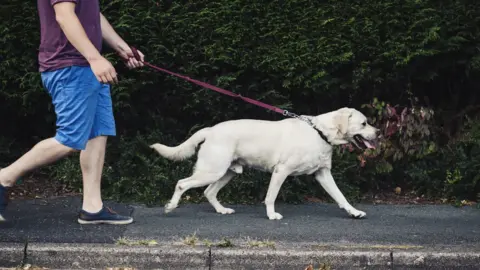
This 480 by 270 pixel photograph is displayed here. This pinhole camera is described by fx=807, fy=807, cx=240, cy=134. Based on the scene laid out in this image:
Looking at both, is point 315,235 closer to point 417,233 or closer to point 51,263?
point 417,233

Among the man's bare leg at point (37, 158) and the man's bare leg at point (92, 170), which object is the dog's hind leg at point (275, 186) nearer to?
the man's bare leg at point (92, 170)

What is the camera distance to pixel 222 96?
25.6ft

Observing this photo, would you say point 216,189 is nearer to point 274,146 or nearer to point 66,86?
point 274,146

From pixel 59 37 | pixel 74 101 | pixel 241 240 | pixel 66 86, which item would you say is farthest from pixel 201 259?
pixel 59 37


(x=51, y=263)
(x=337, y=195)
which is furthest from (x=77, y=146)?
(x=337, y=195)

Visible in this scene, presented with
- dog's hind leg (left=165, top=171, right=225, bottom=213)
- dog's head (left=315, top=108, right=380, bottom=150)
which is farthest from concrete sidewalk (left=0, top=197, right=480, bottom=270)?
dog's head (left=315, top=108, right=380, bottom=150)

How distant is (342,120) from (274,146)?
0.59 metres

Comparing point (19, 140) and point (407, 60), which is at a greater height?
point (407, 60)

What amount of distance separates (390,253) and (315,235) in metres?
0.76

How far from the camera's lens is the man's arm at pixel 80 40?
539 cm

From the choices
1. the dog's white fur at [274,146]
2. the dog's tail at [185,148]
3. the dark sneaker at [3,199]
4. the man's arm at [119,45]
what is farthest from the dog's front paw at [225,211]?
the dark sneaker at [3,199]

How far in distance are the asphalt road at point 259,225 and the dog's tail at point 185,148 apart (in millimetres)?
499

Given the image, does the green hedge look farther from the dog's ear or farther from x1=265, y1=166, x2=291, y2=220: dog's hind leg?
the dog's ear

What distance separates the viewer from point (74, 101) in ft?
18.7
